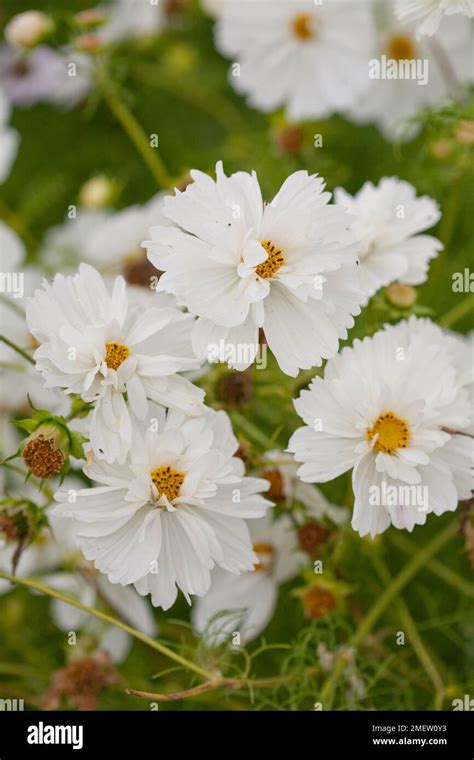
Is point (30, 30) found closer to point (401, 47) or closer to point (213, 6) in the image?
point (213, 6)

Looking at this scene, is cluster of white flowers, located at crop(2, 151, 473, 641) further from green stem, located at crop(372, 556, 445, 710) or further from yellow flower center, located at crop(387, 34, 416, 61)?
yellow flower center, located at crop(387, 34, 416, 61)

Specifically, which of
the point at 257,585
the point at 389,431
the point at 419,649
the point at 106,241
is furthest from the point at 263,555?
the point at 106,241

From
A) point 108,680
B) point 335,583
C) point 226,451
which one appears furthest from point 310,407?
point 108,680

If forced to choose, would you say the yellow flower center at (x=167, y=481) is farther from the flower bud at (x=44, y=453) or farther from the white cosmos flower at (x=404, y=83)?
the white cosmos flower at (x=404, y=83)

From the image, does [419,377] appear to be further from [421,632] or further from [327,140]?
[327,140]

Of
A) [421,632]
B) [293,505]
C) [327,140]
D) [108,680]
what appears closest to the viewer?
[293,505]

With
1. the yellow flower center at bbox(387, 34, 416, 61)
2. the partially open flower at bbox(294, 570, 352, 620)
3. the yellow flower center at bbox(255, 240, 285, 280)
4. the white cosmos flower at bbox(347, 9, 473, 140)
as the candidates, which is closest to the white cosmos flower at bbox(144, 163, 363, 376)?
the yellow flower center at bbox(255, 240, 285, 280)

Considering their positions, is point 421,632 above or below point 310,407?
below
